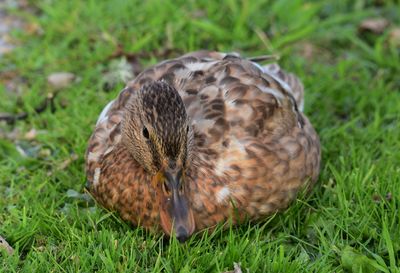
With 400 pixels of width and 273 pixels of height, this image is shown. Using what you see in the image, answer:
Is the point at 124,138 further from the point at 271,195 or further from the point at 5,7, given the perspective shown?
the point at 5,7

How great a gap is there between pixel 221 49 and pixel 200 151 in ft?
6.65

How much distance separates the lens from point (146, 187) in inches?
141

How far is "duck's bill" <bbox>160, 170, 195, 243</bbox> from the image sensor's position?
340 centimetres

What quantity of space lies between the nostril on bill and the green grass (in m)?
0.04

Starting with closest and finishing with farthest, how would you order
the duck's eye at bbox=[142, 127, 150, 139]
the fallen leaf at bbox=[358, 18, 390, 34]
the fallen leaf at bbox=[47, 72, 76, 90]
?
the duck's eye at bbox=[142, 127, 150, 139] → the fallen leaf at bbox=[47, 72, 76, 90] → the fallen leaf at bbox=[358, 18, 390, 34]

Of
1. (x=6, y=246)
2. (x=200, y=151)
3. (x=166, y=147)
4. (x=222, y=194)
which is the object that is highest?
(x=166, y=147)

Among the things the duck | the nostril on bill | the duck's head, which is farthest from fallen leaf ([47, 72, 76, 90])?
the nostril on bill

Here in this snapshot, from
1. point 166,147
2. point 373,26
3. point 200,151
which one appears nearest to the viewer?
point 166,147

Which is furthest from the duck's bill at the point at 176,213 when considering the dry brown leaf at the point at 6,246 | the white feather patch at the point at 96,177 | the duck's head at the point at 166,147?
the dry brown leaf at the point at 6,246

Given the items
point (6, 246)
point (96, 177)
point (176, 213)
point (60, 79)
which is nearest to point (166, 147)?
point (176, 213)

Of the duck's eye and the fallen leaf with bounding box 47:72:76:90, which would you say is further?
the fallen leaf with bounding box 47:72:76:90

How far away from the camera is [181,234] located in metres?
3.40

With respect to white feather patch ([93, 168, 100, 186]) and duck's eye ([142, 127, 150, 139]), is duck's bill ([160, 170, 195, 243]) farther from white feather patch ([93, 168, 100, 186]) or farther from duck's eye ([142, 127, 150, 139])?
white feather patch ([93, 168, 100, 186])

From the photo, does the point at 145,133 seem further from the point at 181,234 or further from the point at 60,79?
the point at 60,79
